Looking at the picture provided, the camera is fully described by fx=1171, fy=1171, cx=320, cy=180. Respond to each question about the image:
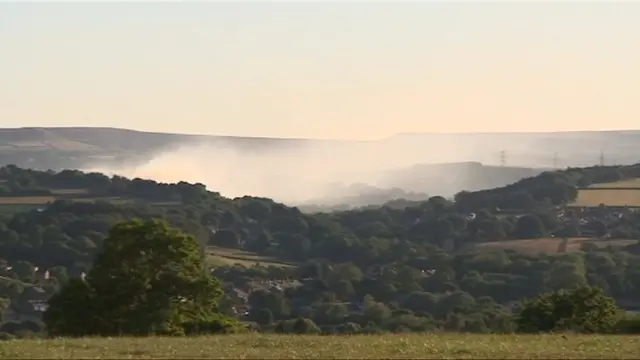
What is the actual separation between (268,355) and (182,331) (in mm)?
21229

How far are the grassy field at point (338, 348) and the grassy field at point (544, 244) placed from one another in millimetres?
117584

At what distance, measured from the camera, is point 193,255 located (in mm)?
54562

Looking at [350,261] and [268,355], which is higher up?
[268,355]

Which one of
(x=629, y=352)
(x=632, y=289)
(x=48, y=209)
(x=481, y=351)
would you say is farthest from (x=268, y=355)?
(x=48, y=209)

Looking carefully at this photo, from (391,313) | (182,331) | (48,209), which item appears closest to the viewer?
(182,331)

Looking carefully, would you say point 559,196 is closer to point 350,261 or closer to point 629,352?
point 350,261

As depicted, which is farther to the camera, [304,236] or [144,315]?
[304,236]

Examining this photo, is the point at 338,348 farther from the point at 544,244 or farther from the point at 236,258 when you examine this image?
the point at 236,258

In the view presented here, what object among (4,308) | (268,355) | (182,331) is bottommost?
(4,308)

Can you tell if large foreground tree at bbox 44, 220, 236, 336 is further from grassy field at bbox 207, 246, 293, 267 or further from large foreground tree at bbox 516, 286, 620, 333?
grassy field at bbox 207, 246, 293, 267

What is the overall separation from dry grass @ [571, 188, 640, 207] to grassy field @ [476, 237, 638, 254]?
49.5ft

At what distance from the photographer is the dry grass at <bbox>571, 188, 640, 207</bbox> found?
6993 inches

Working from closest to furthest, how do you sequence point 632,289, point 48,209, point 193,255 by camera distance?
1. point 193,255
2. point 632,289
3. point 48,209

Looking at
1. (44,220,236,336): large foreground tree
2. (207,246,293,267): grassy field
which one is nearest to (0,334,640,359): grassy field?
(44,220,236,336): large foreground tree
